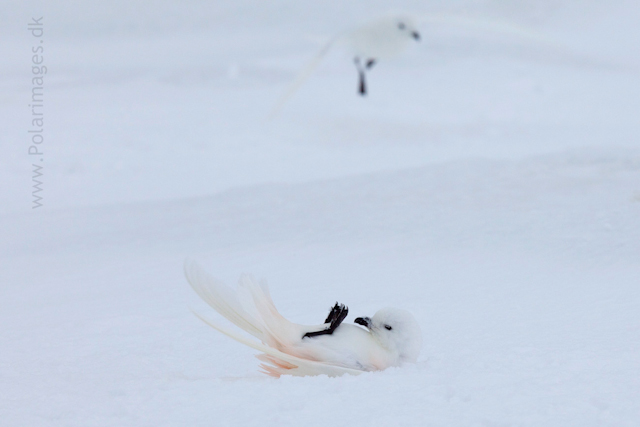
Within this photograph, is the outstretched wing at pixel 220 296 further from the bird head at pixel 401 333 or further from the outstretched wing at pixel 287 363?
the bird head at pixel 401 333

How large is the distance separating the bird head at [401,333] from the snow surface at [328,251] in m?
0.05

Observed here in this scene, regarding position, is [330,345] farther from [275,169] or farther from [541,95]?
[541,95]

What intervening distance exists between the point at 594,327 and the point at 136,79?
36.8ft

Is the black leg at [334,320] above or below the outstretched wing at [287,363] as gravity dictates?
above

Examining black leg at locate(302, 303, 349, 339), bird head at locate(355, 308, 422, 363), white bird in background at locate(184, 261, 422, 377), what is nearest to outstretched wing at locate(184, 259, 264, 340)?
white bird in background at locate(184, 261, 422, 377)

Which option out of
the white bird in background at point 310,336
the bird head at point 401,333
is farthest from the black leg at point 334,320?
the bird head at point 401,333

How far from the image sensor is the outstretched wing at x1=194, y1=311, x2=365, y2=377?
5.69ft

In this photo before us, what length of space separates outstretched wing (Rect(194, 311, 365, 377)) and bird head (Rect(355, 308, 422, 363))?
0.14 m

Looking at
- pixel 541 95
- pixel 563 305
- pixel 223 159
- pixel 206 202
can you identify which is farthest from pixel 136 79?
pixel 563 305

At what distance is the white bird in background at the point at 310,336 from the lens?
1772mm

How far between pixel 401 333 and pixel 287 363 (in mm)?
317

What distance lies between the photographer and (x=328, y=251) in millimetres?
3486

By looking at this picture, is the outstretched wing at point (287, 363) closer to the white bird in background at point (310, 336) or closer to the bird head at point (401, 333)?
the white bird in background at point (310, 336)

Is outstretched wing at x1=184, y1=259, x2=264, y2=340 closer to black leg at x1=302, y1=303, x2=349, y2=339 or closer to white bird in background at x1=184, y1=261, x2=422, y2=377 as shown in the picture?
white bird in background at x1=184, y1=261, x2=422, y2=377
